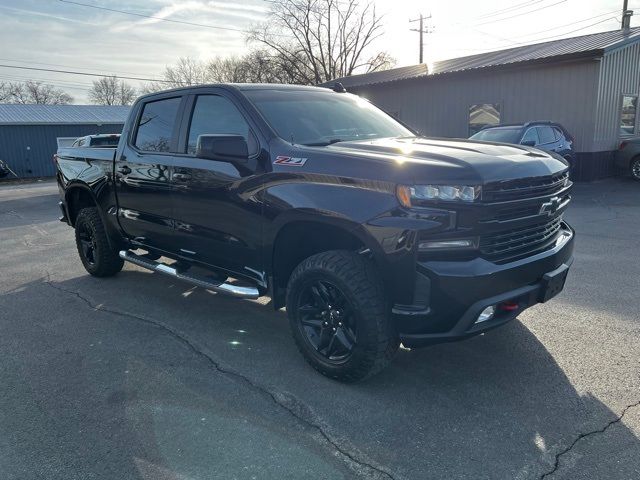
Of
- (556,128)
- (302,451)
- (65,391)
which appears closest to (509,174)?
(302,451)

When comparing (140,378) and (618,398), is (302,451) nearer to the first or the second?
(140,378)

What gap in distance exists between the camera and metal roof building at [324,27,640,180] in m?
14.3

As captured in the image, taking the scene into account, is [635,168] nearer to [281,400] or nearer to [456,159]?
[456,159]

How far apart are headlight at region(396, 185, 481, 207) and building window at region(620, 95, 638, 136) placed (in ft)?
50.3

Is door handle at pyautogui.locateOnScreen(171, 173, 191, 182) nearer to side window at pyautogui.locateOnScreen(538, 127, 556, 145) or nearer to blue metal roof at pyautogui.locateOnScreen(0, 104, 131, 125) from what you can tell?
side window at pyautogui.locateOnScreen(538, 127, 556, 145)

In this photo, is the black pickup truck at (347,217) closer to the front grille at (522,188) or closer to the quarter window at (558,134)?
the front grille at (522,188)

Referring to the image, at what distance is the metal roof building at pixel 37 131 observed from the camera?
101 feet

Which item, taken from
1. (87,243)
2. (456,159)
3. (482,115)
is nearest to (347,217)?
(456,159)

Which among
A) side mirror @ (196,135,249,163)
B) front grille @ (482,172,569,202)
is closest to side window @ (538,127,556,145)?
front grille @ (482,172,569,202)

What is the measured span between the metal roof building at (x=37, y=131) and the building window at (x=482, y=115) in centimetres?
2239

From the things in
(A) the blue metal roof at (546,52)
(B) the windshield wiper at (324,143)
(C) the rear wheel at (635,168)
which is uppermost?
(A) the blue metal roof at (546,52)

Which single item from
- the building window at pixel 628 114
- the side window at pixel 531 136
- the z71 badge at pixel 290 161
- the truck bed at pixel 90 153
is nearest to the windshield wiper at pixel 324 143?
the z71 badge at pixel 290 161

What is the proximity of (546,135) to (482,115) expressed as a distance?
4928mm

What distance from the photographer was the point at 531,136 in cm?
1230
